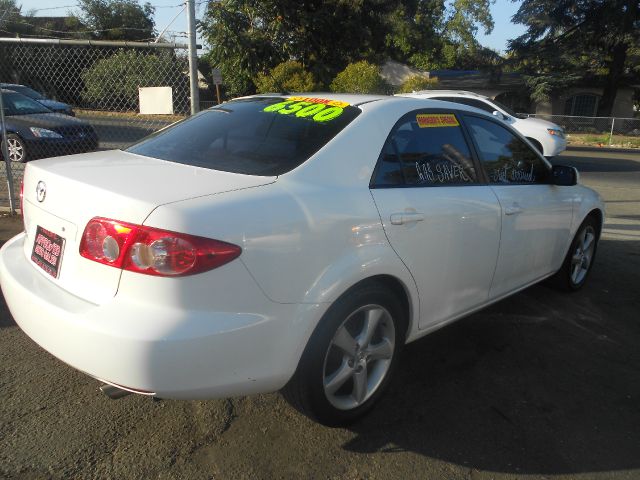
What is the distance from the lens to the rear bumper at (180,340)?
202 centimetres

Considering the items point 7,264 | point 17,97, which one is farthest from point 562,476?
point 17,97

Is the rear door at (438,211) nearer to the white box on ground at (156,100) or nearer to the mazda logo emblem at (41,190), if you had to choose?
the mazda logo emblem at (41,190)

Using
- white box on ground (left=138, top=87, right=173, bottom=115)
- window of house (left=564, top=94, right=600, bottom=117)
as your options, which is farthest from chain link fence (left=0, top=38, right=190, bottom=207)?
window of house (left=564, top=94, right=600, bottom=117)

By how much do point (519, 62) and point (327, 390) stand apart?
119 feet

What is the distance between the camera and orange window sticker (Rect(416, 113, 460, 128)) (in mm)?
3146

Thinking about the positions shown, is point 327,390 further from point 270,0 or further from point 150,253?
point 270,0

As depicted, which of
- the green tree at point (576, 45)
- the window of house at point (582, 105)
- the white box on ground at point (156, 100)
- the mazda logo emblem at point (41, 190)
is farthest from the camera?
the window of house at point (582, 105)

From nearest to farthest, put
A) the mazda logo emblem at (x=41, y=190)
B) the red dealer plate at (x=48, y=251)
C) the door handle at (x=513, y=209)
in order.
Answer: the red dealer plate at (x=48, y=251)
the mazda logo emblem at (x=41, y=190)
the door handle at (x=513, y=209)

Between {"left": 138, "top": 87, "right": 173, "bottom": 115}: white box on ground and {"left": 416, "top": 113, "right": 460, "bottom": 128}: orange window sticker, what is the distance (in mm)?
3290

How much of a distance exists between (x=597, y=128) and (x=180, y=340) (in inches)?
1153

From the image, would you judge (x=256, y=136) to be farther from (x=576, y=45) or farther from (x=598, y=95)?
(x=598, y=95)

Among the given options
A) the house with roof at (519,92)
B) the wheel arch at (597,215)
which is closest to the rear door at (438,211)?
the wheel arch at (597,215)

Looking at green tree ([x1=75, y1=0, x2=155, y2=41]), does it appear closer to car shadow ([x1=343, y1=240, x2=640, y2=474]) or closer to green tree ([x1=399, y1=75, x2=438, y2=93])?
green tree ([x1=399, y1=75, x2=438, y2=93])

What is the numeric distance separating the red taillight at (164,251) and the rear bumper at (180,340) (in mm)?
87
